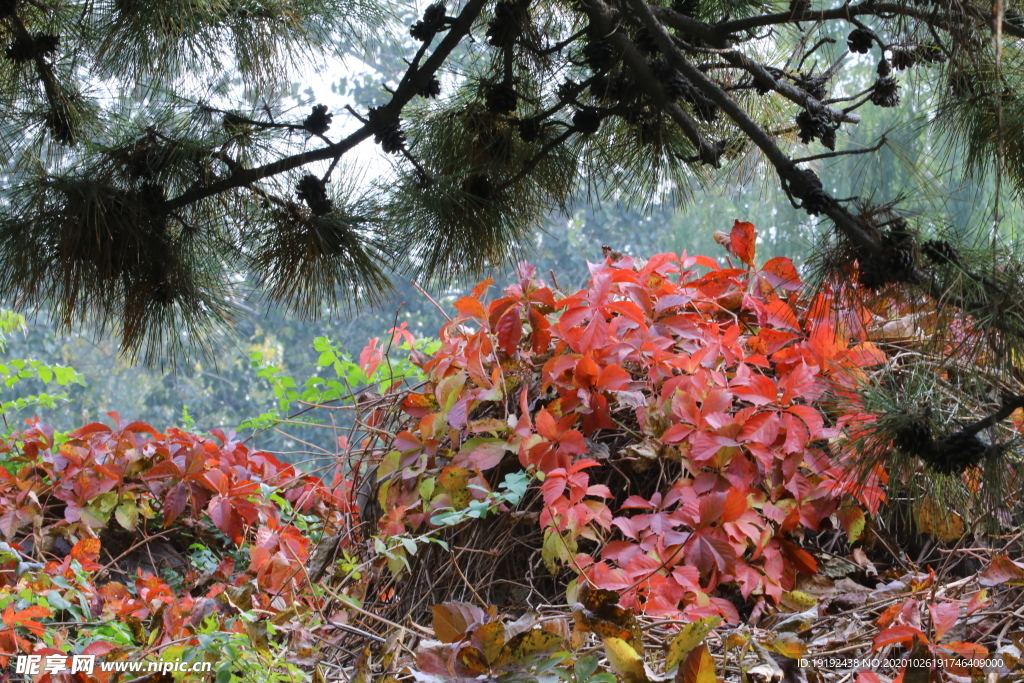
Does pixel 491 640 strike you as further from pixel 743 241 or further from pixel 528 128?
pixel 528 128

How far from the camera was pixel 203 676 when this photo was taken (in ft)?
2.47

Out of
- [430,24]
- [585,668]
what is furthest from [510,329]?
[430,24]

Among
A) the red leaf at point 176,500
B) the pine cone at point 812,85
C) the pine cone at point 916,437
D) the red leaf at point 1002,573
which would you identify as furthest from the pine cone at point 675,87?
the red leaf at point 176,500

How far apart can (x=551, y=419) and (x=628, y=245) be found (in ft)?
16.5

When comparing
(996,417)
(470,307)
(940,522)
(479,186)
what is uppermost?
(479,186)

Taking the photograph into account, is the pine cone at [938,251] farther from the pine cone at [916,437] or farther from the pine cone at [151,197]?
the pine cone at [151,197]

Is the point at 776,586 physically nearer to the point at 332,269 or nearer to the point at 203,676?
the point at 203,676

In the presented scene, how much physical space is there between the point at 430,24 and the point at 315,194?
1.01 ft

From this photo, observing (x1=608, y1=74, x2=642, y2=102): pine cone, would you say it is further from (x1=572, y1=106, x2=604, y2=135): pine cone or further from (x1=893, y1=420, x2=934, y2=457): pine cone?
(x1=893, y1=420, x2=934, y2=457): pine cone

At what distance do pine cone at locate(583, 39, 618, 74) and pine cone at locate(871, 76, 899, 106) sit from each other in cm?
35

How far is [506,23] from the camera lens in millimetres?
1216

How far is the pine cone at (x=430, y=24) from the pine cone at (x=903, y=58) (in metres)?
0.60

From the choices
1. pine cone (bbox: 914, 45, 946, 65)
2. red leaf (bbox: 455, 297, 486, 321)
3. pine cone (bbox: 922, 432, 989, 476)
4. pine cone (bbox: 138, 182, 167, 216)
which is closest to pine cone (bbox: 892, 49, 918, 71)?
pine cone (bbox: 914, 45, 946, 65)

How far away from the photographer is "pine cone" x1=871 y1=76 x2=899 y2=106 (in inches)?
40.0
